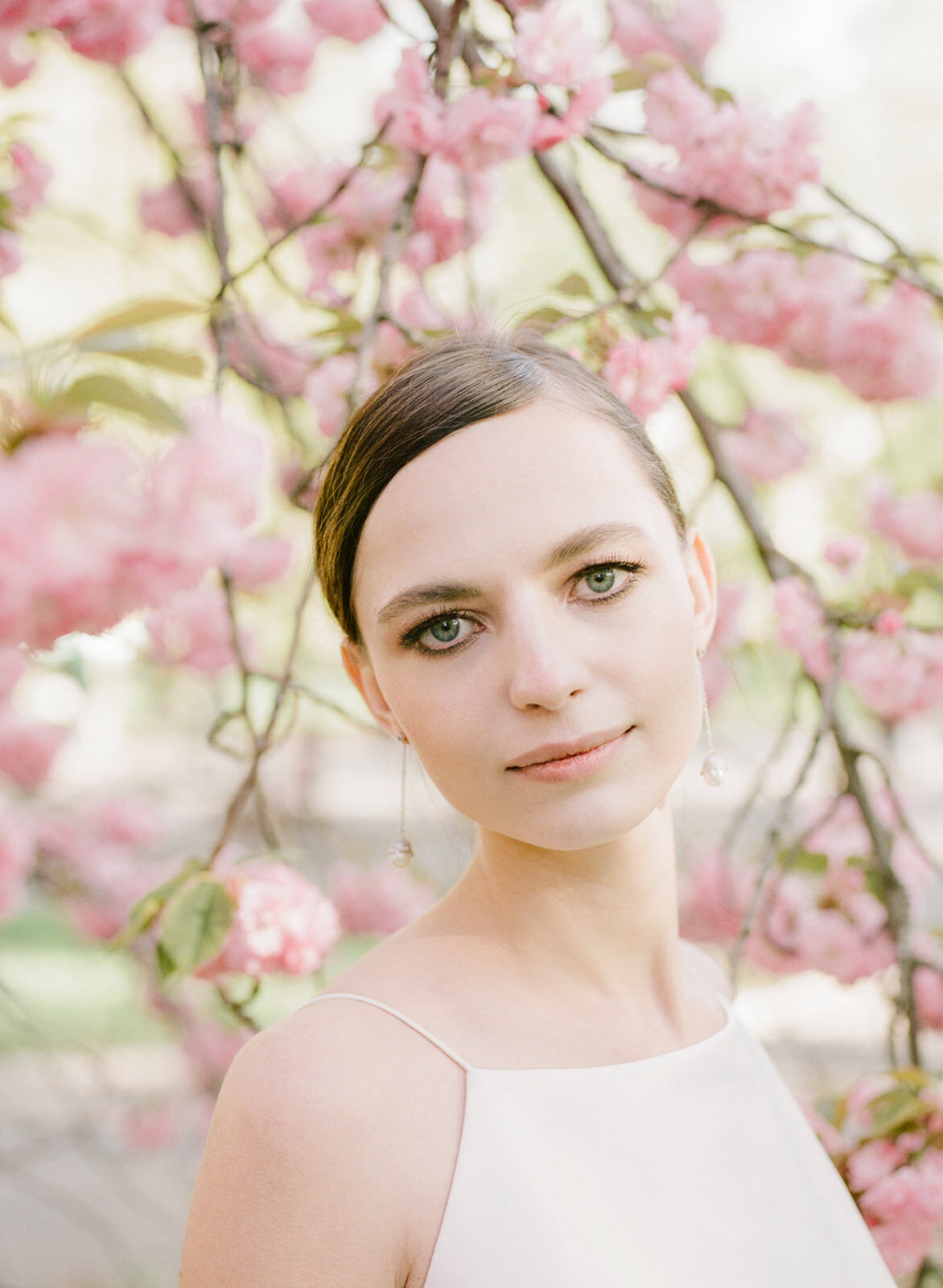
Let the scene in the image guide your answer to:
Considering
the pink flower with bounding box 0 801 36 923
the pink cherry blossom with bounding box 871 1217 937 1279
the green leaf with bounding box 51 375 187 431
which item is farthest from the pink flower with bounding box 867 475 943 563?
the green leaf with bounding box 51 375 187 431

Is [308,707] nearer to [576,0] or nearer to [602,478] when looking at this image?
[576,0]

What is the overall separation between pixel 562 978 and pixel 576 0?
167cm

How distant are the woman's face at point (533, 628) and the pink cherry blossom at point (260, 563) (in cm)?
112

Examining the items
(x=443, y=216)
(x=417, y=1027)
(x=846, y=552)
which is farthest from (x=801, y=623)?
(x=417, y=1027)

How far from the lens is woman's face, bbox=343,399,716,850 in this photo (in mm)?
856

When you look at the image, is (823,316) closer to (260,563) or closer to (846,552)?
(846,552)

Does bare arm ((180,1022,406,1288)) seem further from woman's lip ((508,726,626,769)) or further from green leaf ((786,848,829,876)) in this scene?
green leaf ((786,848,829,876))

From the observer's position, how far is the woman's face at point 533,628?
856 mm

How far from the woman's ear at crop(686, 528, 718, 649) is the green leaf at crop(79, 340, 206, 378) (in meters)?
0.55

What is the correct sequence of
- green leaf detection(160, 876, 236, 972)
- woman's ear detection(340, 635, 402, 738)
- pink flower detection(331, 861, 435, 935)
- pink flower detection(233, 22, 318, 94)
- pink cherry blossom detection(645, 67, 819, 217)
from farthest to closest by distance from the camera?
pink flower detection(331, 861, 435, 935), pink flower detection(233, 22, 318, 94), pink cherry blossom detection(645, 67, 819, 217), green leaf detection(160, 876, 236, 972), woman's ear detection(340, 635, 402, 738)

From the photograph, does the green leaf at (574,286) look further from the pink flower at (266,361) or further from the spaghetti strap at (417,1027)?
the spaghetti strap at (417,1027)

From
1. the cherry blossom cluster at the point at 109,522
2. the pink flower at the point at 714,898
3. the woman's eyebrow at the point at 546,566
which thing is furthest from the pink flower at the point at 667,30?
the cherry blossom cluster at the point at 109,522

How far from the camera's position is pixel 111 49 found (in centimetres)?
151

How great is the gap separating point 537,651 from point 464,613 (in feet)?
0.27
